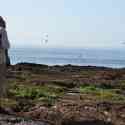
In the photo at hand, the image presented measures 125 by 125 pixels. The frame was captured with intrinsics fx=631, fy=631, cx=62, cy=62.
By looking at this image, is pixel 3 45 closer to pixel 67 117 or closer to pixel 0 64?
pixel 0 64

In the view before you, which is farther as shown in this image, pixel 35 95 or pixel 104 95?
pixel 104 95

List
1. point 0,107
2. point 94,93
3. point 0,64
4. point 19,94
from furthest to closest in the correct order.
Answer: point 94,93, point 19,94, point 0,64, point 0,107

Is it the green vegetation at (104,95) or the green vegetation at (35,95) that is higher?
the green vegetation at (35,95)

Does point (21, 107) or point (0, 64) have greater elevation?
point (0, 64)

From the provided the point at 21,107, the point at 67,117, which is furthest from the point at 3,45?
the point at 67,117

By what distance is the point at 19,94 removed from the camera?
76.6 feet

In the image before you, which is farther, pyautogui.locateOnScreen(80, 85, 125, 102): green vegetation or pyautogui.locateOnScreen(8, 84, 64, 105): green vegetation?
pyautogui.locateOnScreen(80, 85, 125, 102): green vegetation

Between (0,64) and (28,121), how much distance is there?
403 cm

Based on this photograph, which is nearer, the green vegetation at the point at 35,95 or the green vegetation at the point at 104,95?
the green vegetation at the point at 35,95

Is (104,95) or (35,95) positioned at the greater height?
(35,95)

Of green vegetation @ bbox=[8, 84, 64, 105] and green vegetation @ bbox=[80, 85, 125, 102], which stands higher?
green vegetation @ bbox=[8, 84, 64, 105]

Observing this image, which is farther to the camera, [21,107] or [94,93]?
[94,93]

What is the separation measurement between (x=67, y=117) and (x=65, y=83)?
14585 mm

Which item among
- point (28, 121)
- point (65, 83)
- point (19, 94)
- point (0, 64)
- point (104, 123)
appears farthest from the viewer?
point (65, 83)
